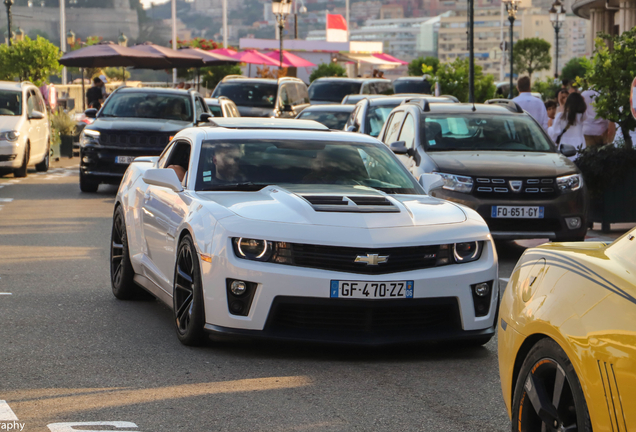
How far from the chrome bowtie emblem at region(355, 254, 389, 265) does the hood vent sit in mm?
412

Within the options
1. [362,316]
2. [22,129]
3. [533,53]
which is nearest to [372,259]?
[362,316]

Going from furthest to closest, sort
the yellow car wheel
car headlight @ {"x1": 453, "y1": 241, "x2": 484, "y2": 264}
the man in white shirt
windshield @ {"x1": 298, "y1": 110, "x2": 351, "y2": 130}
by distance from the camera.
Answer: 1. windshield @ {"x1": 298, "y1": 110, "x2": 351, "y2": 130}
2. the man in white shirt
3. car headlight @ {"x1": 453, "y1": 241, "x2": 484, "y2": 264}
4. the yellow car wheel

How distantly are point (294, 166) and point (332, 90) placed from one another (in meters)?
24.6

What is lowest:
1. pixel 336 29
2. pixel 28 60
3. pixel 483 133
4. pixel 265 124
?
pixel 483 133

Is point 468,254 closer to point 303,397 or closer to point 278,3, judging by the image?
point 303,397

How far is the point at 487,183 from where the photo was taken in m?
10.7

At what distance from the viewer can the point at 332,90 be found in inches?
1247

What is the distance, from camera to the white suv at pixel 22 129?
20062 millimetres

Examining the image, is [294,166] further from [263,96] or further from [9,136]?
[263,96]

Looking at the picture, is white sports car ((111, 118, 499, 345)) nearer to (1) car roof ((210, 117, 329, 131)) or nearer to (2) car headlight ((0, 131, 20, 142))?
(1) car roof ((210, 117, 329, 131))

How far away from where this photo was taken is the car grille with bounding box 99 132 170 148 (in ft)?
58.3

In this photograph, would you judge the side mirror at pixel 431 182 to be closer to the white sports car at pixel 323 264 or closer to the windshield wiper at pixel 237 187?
the white sports car at pixel 323 264

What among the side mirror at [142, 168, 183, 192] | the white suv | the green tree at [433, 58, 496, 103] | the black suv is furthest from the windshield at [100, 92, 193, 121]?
the side mirror at [142, 168, 183, 192]

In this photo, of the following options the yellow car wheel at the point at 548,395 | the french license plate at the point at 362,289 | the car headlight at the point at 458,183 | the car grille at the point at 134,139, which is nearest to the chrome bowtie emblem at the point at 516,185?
the car headlight at the point at 458,183
